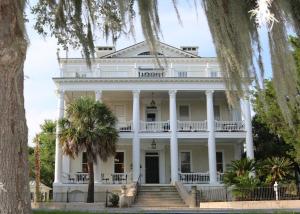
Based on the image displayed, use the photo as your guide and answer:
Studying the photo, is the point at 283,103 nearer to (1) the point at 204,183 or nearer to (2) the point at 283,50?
(2) the point at 283,50

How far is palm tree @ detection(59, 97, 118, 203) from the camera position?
21656 millimetres

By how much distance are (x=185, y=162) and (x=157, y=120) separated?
3.07m

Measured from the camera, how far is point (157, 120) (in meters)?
28.2

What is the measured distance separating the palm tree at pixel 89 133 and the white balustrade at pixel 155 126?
4.18 metres

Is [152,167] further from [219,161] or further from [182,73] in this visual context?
[182,73]

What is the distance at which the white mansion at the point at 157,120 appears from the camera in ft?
83.1

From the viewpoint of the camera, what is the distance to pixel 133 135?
2547 cm

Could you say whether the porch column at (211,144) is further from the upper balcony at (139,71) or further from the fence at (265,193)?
the fence at (265,193)

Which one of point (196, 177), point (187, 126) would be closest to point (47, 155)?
point (187, 126)

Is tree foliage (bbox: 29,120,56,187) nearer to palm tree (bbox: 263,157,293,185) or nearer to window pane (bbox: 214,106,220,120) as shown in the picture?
window pane (bbox: 214,106,220,120)

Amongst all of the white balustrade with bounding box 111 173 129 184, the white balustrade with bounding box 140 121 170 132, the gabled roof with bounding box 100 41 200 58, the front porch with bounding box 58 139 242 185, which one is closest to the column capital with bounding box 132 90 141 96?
the white balustrade with bounding box 140 121 170 132

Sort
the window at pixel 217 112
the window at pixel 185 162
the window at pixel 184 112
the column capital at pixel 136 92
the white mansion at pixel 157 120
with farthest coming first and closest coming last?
the window at pixel 184 112 → the window at pixel 217 112 → the window at pixel 185 162 → the column capital at pixel 136 92 → the white mansion at pixel 157 120

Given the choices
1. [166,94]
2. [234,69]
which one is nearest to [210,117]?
[166,94]

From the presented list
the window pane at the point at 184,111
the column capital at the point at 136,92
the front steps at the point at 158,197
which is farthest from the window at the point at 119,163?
the window pane at the point at 184,111
